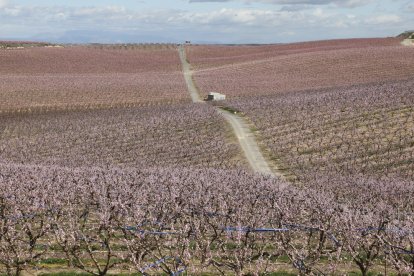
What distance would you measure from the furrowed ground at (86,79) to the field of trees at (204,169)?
45 centimetres

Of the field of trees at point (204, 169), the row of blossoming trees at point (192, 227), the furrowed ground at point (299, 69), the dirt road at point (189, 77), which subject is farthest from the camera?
the furrowed ground at point (299, 69)

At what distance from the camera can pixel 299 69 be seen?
98250mm

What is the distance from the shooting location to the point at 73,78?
92.2 meters

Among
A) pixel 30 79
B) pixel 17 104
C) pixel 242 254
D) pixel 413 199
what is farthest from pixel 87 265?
pixel 30 79

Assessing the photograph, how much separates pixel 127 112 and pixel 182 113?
29.8 ft

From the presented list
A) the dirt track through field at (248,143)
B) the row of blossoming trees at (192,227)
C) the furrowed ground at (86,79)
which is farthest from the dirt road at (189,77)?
the row of blossoming trees at (192,227)

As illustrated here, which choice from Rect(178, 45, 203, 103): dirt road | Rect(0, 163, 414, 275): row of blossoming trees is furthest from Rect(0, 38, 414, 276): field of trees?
Rect(178, 45, 203, 103): dirt road

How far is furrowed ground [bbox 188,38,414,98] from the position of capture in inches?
3243

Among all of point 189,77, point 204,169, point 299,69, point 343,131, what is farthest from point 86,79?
point 204,169

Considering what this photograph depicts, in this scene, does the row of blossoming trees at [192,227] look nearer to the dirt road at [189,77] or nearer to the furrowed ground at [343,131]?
the furrowed ground at [343,131]

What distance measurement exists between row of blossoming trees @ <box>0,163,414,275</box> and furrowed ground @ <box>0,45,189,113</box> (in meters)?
49.7

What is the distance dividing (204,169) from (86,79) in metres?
63.4

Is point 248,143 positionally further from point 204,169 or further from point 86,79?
point 86,79

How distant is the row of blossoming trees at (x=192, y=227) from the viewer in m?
13.6
